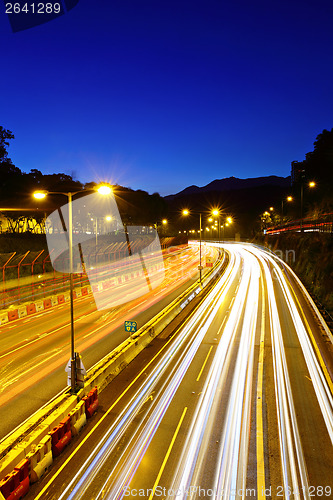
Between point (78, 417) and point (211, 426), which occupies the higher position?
point (78, 417)

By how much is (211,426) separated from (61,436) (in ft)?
17.5

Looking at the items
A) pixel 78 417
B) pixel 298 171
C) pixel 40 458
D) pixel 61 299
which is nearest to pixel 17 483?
pixel 40 458

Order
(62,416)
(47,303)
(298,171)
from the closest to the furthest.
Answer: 1. (62,416)
2. (47,303)
3. (298,171)

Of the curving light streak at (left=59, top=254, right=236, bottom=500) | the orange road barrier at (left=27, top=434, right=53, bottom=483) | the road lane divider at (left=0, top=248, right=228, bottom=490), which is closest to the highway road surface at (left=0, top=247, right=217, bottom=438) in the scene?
the road lane divider at (left=0, top=248, right=228, bottom=490)

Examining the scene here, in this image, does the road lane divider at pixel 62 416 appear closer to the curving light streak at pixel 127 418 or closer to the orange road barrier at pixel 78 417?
the orange road barrier at pixel 78 417

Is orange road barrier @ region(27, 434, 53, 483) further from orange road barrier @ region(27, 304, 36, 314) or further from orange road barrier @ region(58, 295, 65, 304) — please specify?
orange road barrier @ region(58, 295, 65, 304)

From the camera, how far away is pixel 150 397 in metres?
12.6

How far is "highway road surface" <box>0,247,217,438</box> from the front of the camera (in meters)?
12.9

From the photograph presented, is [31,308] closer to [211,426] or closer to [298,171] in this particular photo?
[211,426]

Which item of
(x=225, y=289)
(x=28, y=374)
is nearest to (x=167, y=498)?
(x=28, y=374)

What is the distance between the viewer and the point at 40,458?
8.64 metres

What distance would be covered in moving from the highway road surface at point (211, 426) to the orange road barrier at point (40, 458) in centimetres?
29

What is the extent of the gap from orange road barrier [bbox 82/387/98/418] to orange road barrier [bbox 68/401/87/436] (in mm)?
306

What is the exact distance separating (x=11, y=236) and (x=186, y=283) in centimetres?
3683
